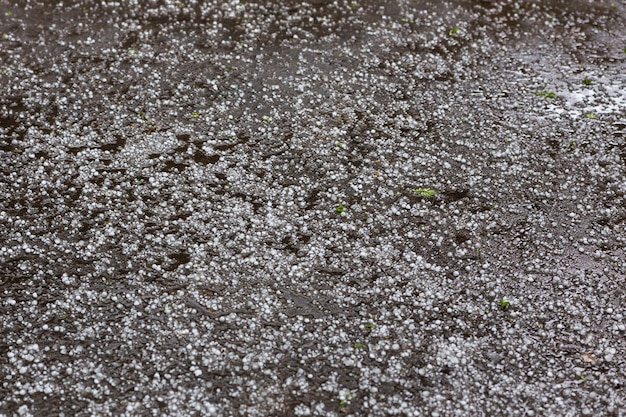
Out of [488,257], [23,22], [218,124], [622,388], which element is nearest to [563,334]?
[622,388]

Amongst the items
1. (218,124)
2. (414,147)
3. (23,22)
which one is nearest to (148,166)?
(218,124)

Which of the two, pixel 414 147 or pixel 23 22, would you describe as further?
pixel 23 22

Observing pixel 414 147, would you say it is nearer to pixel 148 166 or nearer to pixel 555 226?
pixel 555 226

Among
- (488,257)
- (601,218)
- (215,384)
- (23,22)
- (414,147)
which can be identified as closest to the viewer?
(215,384)

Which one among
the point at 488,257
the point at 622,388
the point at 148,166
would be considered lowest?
the point at 622,388

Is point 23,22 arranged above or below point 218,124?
above

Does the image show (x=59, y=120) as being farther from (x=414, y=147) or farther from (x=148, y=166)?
(x=414, y=147)

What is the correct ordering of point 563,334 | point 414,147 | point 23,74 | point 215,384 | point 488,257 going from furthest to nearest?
1. point 23,74
2. point 414,147
3. point 488,257
4. point 563,334
5. point 215,384
